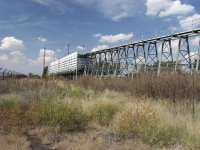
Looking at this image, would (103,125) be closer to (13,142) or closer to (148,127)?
(148,127)

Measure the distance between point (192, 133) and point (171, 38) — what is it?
33963mm

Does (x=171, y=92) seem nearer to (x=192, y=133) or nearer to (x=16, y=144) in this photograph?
(x=192, y=133)

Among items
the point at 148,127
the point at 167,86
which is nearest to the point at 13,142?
the point at 148,127

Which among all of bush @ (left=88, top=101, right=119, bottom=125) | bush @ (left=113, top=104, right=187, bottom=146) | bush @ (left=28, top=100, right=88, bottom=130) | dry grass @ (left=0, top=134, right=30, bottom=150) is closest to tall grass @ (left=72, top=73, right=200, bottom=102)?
bush @ (left=88, top=101, right=119, bottom=125)

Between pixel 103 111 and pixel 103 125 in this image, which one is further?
pixel 103 111

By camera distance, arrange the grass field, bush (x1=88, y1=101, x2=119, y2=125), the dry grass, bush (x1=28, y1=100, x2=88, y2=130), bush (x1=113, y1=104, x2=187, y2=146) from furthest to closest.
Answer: bush (x1=88, y1=101, x2=119, y2=125), bush (x1=28, y1=100, x2=88, y2=130), bush (x1=113, y1=104, x2=187, y2=146), the grass field, the dry grass

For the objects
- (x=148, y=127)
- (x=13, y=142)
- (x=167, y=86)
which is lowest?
(x=13, y=142)

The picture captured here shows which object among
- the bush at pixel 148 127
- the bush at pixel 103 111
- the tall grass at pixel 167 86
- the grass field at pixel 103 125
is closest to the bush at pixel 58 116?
the grass field at pixel 103 125

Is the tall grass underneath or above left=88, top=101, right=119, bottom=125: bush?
above

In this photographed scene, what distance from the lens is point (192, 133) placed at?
8352mm

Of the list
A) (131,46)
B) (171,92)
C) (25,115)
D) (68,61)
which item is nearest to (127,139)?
(25,115)

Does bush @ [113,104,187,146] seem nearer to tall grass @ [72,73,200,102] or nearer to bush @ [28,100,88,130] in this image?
bush @ [28,100,88,130]

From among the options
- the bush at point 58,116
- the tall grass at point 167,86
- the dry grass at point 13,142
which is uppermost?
the tall grass at point 167,86

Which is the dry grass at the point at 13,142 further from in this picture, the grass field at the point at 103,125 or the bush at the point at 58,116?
the bush at the point at 58,116
